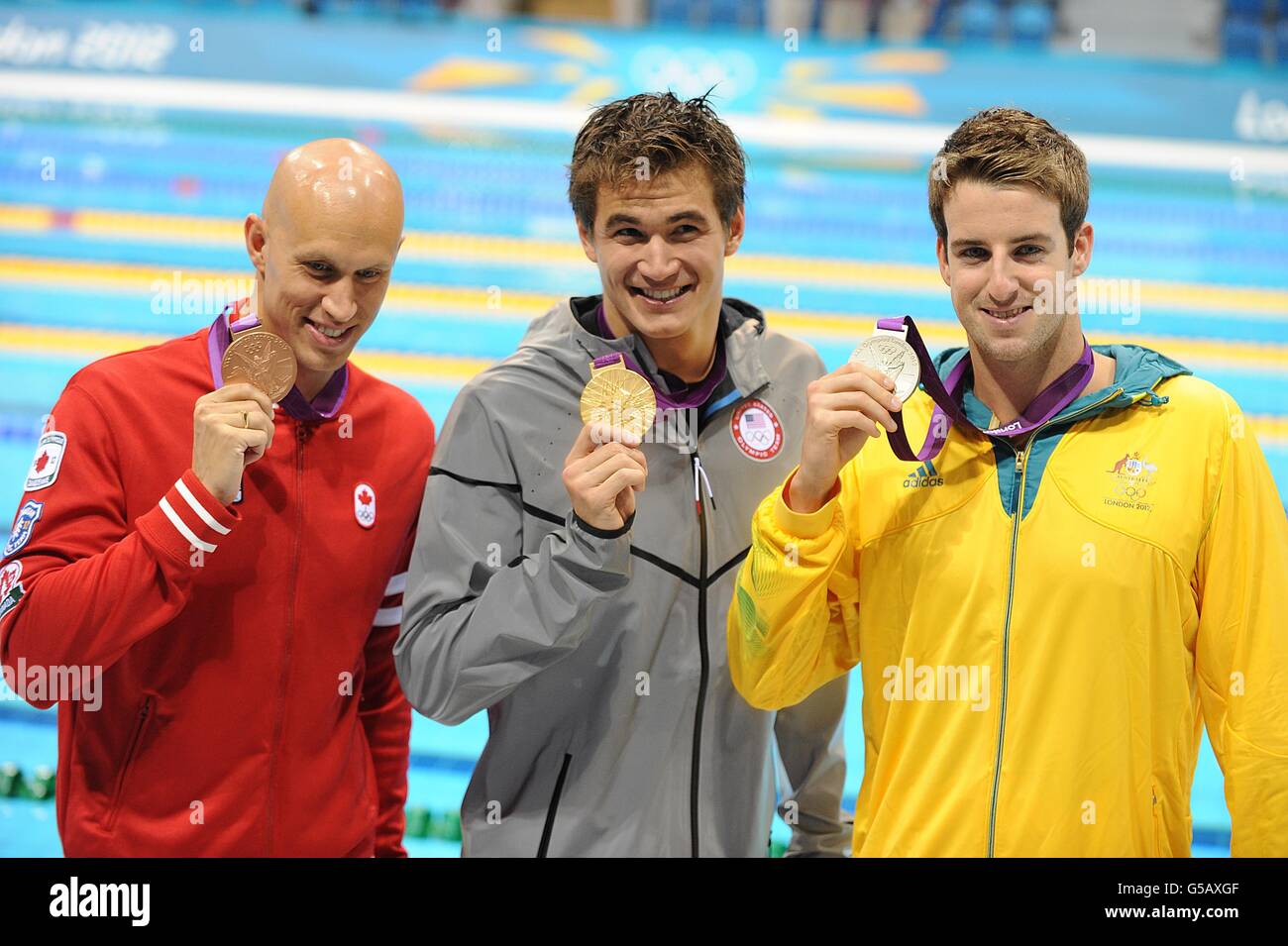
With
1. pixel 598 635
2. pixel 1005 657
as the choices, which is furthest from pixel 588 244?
pixel 1005 657

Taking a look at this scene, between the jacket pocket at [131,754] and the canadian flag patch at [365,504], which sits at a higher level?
the canadian flag patch at [365,504]

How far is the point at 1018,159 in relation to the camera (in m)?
1.92

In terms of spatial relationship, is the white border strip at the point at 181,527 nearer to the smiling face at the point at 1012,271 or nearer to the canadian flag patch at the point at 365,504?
the canadian flag patch at the point at 365,504

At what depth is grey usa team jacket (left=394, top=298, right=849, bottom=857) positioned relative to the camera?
2.10 m

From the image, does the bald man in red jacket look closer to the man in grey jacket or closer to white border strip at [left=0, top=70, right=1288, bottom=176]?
the man in grey jacket

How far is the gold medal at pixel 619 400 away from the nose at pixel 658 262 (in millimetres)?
174

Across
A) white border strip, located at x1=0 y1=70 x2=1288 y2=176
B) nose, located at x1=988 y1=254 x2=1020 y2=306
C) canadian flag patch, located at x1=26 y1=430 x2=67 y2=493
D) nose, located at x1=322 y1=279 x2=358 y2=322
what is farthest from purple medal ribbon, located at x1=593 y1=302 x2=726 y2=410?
white border strip, located at x1=0 y1=70 x2=1288 y2=176

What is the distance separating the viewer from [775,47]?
8664 millimetres

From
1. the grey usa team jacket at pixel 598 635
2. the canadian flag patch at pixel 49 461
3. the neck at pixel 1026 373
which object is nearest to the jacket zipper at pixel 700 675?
the grey usa team jacket at pixel 598 635

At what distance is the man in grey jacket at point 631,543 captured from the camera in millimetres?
2107

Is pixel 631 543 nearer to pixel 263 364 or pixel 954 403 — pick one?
pixel 954 403

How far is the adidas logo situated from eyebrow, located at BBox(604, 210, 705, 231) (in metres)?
0.56
